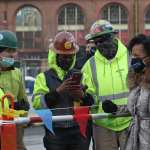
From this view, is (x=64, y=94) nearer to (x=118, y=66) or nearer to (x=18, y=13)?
(x=118, y=66)

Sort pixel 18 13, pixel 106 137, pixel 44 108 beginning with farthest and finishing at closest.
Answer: pixel 18 13 → pixel 106 137 → pixel 44 108

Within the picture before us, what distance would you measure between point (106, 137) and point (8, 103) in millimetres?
1299

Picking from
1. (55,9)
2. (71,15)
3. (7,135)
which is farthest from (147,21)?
(7,135)

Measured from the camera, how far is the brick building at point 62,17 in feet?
187

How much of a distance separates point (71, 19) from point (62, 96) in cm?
5183

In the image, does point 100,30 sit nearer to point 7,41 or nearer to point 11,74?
point 7,41

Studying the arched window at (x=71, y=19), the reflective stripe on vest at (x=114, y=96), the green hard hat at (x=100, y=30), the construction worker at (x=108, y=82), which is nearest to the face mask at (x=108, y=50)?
the construction worker at (x=108, y=82)

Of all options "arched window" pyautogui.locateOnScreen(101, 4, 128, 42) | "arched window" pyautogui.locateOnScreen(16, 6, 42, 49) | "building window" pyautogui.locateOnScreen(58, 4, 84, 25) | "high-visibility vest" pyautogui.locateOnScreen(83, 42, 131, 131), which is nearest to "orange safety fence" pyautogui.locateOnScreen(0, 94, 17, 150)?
"high-visibility vest" pyautogui.locateOnScreen(83, 42, 131, 131)

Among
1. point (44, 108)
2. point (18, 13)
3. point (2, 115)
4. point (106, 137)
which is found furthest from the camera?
point (18, 13)

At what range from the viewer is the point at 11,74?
242 inches

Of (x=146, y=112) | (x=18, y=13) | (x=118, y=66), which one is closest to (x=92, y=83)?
(x=118, y=66)

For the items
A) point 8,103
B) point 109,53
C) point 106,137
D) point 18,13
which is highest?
point 18,13

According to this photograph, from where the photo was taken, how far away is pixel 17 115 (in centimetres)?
487

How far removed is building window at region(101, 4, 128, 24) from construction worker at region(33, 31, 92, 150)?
169 ft
